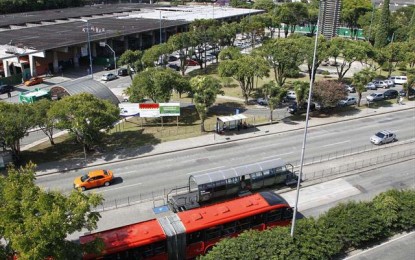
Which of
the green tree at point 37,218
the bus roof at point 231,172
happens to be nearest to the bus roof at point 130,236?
the green tree at point 37,218

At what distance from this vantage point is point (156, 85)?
5609 cm

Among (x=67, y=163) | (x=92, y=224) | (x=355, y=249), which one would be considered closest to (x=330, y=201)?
(x=355, y=249)

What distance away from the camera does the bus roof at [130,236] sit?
2558 cm

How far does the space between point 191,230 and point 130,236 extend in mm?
4129

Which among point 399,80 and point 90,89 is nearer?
point 90,89

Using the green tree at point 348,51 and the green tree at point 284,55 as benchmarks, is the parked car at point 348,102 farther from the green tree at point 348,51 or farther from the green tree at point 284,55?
the green tree at point 348,51

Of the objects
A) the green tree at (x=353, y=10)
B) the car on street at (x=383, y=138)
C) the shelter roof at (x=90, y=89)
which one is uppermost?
the green tree at (x=353, y=10)

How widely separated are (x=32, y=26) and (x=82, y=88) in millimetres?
66137

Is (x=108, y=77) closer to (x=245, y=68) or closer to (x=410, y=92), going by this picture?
(x=245, y=68)

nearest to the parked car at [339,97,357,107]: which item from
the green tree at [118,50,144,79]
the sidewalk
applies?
the sidewalk

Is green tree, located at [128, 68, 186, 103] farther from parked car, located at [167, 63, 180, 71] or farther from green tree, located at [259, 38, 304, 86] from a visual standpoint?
parked car, located at [167, 63, 180, 71]

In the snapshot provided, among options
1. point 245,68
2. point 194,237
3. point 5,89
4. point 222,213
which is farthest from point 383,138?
point 5,89

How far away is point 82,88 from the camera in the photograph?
6175 cm

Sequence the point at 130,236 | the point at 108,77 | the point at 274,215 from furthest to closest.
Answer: the point at 108,77, the point at 274,215, the point at 130,236
